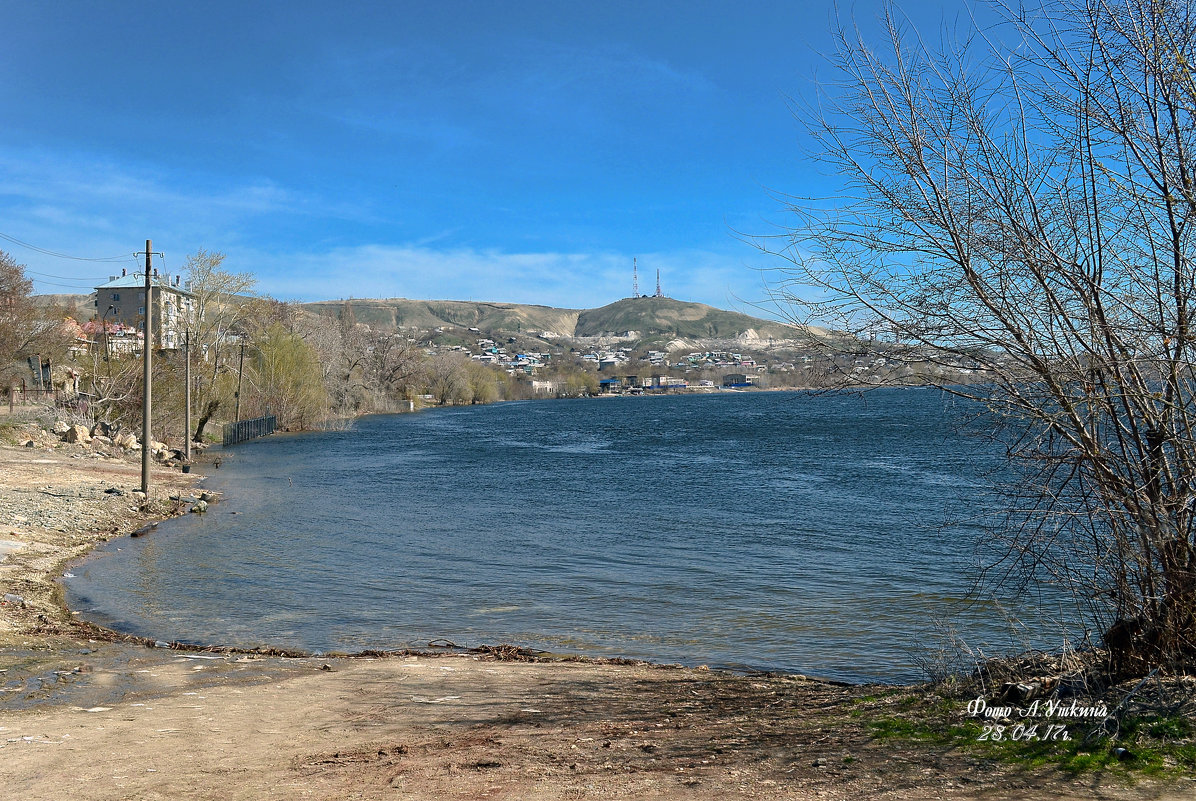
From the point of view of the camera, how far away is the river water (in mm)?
13258

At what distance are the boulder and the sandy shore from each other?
30032 mm

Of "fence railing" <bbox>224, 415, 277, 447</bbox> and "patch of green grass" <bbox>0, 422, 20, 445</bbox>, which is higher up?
"patch of green grass" <bbox>0, 422, 20, 445</bbox>

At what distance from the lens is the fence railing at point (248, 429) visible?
55.5 m

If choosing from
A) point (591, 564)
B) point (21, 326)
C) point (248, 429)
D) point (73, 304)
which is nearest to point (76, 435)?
point (21, 326)

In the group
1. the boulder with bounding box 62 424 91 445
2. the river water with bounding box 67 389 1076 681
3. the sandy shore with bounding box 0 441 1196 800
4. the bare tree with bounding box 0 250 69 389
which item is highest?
the bare tree with bounding box 0 250 69 389

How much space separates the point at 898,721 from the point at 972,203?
4.26 m

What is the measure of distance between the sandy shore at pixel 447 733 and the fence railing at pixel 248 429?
46.5 meters

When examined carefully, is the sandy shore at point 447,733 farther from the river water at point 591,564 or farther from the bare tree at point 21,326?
the bare tree at point 21,326

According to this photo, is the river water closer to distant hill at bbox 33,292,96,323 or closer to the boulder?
the boulder

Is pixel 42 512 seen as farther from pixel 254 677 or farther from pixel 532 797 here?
pixel 532 797

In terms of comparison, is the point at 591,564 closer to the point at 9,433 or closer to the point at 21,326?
the point at 9,433

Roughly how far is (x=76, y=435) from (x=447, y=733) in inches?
1475

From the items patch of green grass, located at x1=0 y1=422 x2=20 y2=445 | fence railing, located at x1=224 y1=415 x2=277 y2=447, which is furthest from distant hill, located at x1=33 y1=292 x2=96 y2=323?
patch of green grass, located at x1=0 y1=422 x2=20 y2=445

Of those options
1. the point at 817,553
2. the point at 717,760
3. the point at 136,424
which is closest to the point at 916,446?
the point at 817,553
